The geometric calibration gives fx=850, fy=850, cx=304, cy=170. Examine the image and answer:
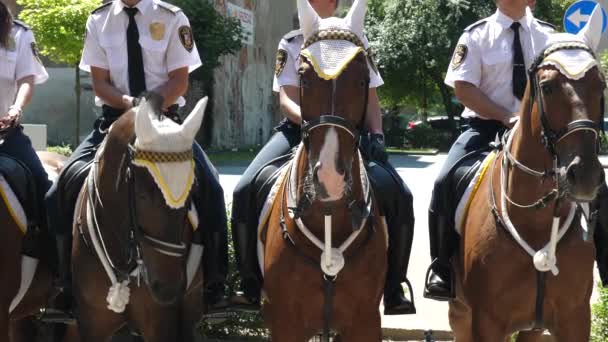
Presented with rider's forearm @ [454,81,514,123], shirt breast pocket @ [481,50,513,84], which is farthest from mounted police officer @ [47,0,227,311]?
shirt breast pocket @ [481,50,513,84]

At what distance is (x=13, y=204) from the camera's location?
20.5ft

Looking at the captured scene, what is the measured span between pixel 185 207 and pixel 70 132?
28740mm

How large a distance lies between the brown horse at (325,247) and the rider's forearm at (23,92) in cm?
237

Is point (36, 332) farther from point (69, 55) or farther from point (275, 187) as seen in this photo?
point (69, 55)

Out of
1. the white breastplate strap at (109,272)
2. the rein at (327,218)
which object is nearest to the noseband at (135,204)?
the white breastplate strap at (109,272)

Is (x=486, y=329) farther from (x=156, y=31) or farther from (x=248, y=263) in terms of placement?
(x=156, y=31)

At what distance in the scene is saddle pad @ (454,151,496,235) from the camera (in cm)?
604

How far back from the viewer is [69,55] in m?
23.2

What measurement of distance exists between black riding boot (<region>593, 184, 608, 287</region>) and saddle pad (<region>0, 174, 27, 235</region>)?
4091 mm


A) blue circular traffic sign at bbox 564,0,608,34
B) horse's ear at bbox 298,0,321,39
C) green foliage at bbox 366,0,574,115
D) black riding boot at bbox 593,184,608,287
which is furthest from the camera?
green foliage at bbox 366,0,574,115

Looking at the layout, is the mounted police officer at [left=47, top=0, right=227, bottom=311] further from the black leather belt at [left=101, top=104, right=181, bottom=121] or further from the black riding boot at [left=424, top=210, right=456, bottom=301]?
the black riding boot at [left=424, top=210, right=456, bottom=301]

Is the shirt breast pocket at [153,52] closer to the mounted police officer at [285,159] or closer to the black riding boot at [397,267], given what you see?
the mounted police officer at [285,159]

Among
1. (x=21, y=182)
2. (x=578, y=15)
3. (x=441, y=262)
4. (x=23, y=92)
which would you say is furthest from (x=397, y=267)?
(x=578, y=15)

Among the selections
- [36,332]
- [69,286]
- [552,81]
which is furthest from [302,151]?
[36,332]
